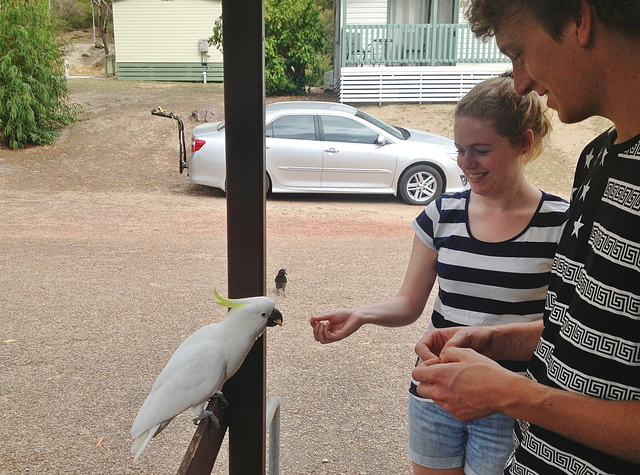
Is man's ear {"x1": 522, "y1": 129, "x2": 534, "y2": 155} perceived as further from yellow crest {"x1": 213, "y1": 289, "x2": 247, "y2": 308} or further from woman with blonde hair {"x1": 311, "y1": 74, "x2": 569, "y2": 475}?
yellow crest {"x1": 213, "y1": 289, "x2": 247, "y2": 308}

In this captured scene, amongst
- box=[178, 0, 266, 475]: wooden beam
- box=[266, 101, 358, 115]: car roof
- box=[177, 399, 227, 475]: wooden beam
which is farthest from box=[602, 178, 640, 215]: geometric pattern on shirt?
box=[266, 101, 358, 115]: car roof

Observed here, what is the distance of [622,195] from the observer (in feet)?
2.05

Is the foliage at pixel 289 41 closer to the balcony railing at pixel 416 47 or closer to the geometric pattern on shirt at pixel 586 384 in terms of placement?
the balcony railing at pixel 416 47

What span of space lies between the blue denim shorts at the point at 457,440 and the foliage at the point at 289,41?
36.1 feet

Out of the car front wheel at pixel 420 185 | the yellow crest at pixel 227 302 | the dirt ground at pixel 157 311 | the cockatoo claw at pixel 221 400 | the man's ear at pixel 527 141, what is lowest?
the dirt ground at pixel 157 311

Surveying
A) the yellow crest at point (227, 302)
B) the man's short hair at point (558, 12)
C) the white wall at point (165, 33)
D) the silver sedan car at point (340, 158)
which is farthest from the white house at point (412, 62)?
the man's short hair at point (558, 12)

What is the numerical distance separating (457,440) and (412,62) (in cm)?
1053

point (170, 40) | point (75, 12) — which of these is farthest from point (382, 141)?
point (75, 12)

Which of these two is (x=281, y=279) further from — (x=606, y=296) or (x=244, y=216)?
(x=606, y=296)

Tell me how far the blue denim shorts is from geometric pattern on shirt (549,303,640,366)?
46 centimetres

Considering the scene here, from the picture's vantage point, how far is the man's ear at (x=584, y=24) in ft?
2.09

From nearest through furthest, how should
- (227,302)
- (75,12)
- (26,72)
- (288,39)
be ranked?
1. (227,302)
2. (26,72)
3. (288,39)
4. (75,12)

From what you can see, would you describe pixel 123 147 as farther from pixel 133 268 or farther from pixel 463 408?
pixel 463 408

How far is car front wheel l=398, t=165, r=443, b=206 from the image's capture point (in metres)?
6.05
